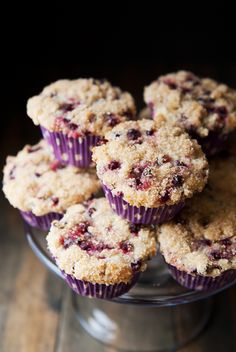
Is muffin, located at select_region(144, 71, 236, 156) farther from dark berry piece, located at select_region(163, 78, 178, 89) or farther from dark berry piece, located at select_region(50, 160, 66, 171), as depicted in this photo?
dark berry piece, located at select_region(50, 160, 66, 171)

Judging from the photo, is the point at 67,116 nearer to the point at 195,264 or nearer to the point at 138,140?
the point at 138,140

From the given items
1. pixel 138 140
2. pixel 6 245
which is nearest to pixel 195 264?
pixel 138 140

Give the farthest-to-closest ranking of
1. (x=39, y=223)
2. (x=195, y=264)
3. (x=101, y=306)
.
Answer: (x=101, y=306) < (x=39, y=223) < (x=195, y=264)

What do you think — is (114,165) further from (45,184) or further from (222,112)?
(222,112)

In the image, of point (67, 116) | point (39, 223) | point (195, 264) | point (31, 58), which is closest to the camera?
point (195, 264)

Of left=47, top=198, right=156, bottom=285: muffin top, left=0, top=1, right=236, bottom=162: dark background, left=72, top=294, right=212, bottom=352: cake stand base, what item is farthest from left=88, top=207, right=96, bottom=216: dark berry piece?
left=0, top=1, right=236, bottom=162: dark background

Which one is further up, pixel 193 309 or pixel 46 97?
pixel 46 97
